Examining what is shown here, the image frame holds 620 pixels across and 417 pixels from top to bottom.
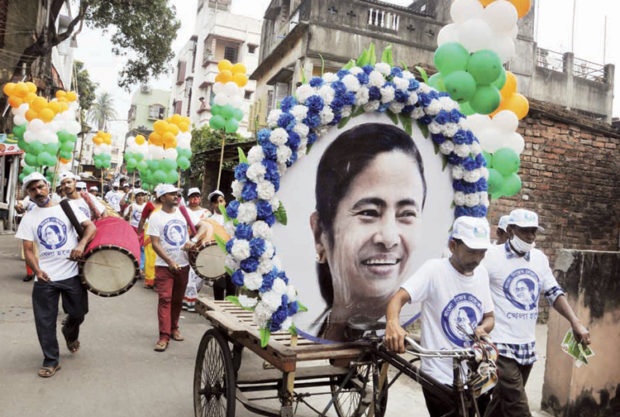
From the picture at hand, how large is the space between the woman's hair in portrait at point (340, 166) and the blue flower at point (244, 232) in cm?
54

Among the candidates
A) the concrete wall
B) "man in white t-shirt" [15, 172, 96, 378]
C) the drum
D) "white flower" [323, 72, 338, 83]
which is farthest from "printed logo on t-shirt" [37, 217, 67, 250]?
the concrete wall

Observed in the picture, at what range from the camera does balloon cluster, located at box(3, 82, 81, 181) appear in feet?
40.5

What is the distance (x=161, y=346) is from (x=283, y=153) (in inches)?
175

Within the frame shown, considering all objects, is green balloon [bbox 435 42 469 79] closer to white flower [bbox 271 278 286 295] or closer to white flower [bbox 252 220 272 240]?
white flower [bbox 252 220 272 240]

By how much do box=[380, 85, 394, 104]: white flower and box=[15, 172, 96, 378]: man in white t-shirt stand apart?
3.81m

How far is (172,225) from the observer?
7.38m

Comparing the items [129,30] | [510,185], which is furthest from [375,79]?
[129,30]

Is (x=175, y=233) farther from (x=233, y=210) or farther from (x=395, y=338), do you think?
(x=395, y=338)

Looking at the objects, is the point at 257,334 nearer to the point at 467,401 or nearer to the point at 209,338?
the point at 209,338

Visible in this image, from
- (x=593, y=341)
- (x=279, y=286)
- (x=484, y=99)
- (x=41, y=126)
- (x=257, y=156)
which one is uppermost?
(x=41, y=126)

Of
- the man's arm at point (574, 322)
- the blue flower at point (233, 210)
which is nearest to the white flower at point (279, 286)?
the blue flower at point (233, 210)

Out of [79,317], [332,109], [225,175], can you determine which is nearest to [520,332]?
[332,109]

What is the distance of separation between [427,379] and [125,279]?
392cm

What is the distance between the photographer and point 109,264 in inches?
239
